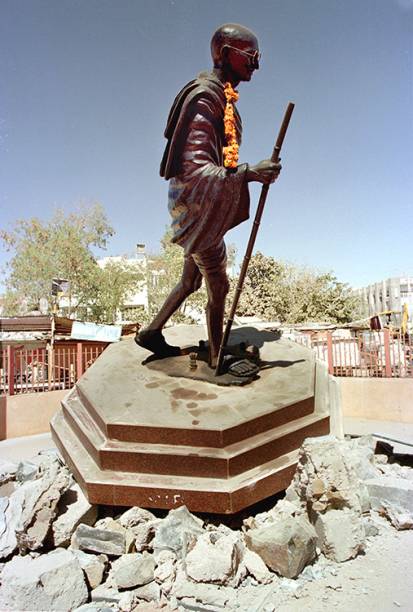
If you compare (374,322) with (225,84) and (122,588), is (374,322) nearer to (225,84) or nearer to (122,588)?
(225,84)

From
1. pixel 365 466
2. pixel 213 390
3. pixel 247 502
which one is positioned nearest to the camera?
pixel 247 502

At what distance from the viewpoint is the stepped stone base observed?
283 centimetres

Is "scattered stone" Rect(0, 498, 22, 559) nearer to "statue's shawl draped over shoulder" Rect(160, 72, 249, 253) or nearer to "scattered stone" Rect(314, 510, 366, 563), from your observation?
"scattered stone" Rect(314, 510, 366, 563)

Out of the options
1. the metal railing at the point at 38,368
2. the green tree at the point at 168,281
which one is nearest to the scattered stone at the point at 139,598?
the metal railing at the point at 38,368

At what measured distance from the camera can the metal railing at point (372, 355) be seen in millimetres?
7523

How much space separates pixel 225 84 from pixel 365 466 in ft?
11.9

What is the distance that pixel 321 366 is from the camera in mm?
4711

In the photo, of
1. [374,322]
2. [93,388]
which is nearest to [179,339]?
[93,388]

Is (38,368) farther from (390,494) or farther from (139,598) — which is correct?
(390,494)

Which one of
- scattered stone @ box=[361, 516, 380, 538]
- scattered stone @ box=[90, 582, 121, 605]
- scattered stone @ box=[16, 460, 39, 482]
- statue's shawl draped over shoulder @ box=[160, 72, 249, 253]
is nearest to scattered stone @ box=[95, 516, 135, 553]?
scattered stone @ box=[90, 582, 121, 605]

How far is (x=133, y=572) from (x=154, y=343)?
2405mm

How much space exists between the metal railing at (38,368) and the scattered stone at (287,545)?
549 centimetres

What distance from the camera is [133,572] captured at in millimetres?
2322

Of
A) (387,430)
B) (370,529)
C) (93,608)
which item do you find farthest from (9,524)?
(387,430)
